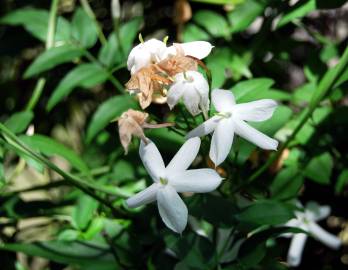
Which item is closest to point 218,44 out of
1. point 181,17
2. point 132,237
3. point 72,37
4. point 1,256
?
point 181,17

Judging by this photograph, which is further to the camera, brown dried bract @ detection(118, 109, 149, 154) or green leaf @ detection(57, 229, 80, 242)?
green leaf @ detection(57, 229, 80, 242)

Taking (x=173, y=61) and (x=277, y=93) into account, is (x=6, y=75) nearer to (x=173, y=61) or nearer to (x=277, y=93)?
(x=277, y=93)

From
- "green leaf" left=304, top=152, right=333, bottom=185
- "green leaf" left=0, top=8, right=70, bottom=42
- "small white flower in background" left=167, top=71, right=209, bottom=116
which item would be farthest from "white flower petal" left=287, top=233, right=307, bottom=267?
"green leaf" left=0, top=8, right=70, bottom=42

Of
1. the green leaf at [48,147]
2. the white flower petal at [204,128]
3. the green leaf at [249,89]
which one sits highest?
the white flower petal at [204,128]

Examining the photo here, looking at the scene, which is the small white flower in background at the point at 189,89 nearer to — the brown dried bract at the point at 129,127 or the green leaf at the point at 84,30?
the brown dried bract at the point at 129,127

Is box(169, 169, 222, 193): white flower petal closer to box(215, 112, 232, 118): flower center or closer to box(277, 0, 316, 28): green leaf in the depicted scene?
box(215, 112, 232, 118): flower center

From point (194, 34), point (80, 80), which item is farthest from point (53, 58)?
point (194, 34)

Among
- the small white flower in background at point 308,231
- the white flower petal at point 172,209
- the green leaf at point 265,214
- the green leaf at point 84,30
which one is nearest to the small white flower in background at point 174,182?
the white flower petal at point 172,209

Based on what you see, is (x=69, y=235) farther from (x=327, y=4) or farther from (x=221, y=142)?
(x=327, y=4)
